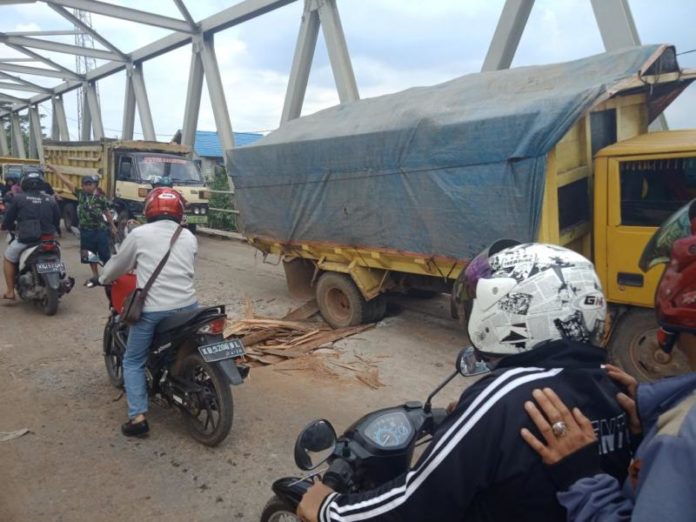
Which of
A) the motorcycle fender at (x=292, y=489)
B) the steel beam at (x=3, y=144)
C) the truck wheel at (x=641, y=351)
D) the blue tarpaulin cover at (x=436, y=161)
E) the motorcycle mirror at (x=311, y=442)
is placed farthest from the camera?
the steel beam at (x=3, y=144)

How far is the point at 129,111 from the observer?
21438mm

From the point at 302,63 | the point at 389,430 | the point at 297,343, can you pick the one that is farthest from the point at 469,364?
the point at 302,63

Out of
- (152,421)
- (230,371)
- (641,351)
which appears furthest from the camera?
(641,351)

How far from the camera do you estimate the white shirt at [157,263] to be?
3.84 m

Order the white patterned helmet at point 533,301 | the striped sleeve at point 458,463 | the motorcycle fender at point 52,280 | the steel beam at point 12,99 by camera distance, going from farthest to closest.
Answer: the steel beam at point 12,99, the motorcycle fender at point 52,280, the white patterned helmet at point 533,301, the striped sleeve at point 458,463

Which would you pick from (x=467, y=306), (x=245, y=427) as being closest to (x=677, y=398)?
(x=467, y=306)

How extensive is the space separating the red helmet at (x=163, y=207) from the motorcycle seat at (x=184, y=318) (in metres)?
0.74

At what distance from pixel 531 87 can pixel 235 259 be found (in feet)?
23.8

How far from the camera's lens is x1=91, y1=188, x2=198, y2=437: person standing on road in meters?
3.84

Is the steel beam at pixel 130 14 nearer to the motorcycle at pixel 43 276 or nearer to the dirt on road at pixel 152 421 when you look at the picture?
the motorcycle at pixel 43 276

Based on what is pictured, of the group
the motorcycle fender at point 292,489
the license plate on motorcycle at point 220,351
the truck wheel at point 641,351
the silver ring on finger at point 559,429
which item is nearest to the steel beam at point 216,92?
the license plate on motorcycle at point 220,351

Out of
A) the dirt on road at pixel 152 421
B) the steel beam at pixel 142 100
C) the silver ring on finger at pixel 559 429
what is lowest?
the dirt on road at pixel 152 421

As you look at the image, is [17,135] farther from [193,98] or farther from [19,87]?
[193,98]

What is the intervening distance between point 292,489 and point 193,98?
16.8m
